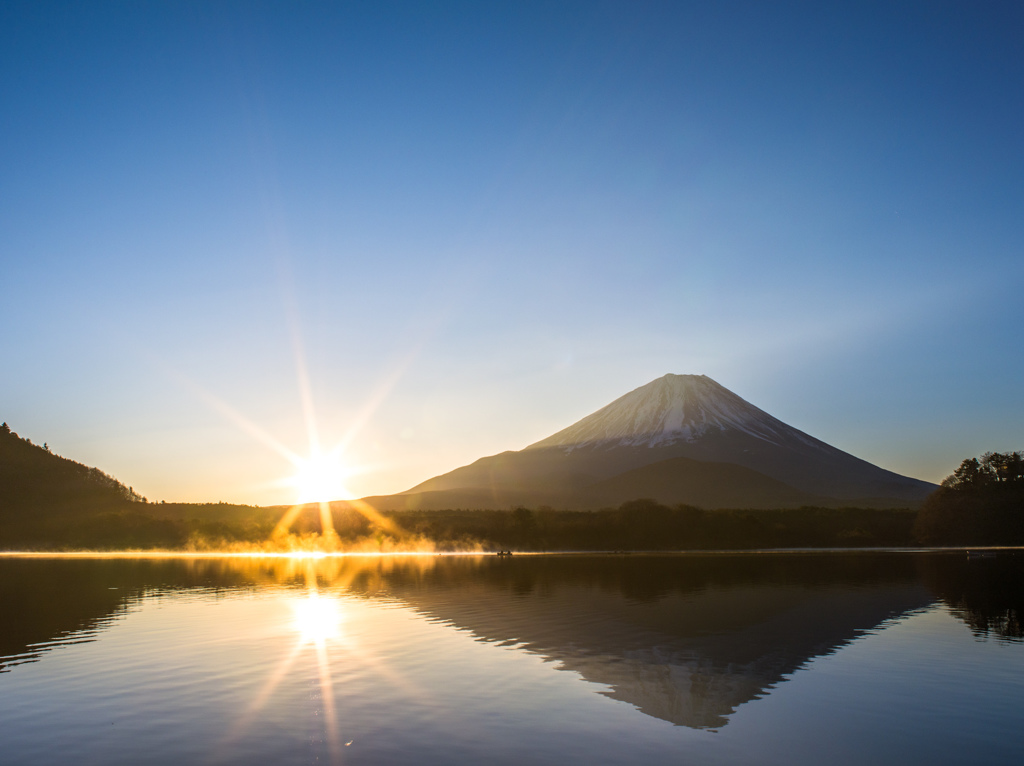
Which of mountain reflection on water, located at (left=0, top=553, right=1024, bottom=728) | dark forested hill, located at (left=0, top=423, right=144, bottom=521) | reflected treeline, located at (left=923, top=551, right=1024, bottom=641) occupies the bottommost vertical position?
reflected treeline, located at (left=923, top=551, right=1024, bottom=641)

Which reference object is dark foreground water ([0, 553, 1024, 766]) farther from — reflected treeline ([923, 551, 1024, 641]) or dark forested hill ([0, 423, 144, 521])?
dark forested hill ([0, 423, 144, 521])

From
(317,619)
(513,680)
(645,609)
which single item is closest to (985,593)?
(645,609)

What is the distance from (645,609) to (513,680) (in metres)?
22.3

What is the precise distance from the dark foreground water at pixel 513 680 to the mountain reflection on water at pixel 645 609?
0.77 feet

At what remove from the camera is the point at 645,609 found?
44531mm

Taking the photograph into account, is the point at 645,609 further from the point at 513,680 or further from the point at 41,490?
the point at 41,490

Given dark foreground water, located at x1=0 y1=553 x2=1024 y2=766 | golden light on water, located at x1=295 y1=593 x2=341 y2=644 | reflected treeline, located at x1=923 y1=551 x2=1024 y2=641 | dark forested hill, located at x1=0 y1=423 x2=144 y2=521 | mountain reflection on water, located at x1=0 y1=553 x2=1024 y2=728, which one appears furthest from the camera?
dark forested hill, located at x1=0 y1=423 x2=144 y2=521

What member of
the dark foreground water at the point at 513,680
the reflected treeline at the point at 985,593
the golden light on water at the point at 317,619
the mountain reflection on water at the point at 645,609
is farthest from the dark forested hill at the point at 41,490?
the reflected treeline at the point at 985,593

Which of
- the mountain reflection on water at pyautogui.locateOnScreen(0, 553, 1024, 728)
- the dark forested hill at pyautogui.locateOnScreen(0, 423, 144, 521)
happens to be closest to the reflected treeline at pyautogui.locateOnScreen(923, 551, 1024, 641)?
the mountain reflection on water at pyautogui.locateOnScreen(0, 553, 1024, 728)

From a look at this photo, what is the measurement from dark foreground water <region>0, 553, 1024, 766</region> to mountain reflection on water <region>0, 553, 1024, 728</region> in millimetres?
235

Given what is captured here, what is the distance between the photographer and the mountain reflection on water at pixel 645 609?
25.7m

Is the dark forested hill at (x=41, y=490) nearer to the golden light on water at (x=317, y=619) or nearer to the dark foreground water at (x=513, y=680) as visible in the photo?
the dark foreground water at (x=513, y=680)

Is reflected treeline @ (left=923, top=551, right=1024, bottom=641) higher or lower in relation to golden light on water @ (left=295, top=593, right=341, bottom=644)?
lower

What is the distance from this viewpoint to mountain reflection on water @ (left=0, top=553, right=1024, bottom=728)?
2572 cm
